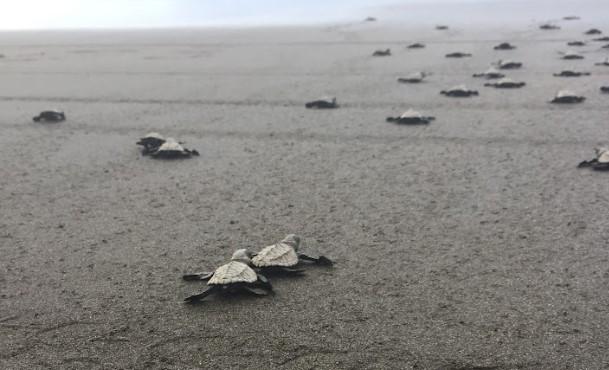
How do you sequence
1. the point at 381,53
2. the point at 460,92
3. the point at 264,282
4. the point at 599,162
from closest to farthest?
the point at 264,282, the point at 599,162, the point at 460,92, the point at 381,53

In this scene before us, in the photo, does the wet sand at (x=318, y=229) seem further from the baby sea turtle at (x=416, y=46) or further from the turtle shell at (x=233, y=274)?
the baby sea turtle at (x=416, y=46)

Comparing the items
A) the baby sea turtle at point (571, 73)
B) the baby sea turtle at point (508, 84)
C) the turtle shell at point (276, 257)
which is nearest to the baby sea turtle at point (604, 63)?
the baby sea turtle at point (571, 73)

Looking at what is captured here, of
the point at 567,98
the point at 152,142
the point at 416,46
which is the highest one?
the point at 416,46

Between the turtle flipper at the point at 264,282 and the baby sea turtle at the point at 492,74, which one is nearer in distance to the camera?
the turtle flipper at the point at 264,282

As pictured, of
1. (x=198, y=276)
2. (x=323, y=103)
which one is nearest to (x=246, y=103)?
(x=323, y=103)

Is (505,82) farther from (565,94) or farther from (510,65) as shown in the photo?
(510,65)
